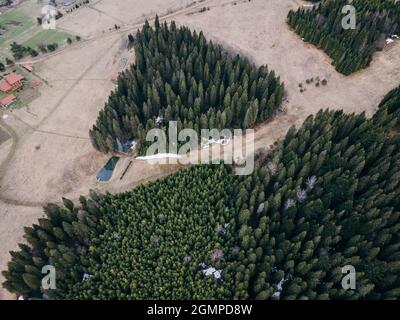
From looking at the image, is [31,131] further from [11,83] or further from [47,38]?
[47,38]

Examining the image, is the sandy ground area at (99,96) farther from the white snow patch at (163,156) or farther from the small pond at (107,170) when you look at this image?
the white snow patch at (163,156)

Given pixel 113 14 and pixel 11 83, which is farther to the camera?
Answer: pixel 113 14

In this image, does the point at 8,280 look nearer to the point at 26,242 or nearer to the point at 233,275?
the point at 26,242

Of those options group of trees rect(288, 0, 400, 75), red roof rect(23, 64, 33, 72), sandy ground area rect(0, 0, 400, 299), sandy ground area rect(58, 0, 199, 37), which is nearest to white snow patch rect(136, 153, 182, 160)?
sandy ground area rect(0, 0, 400, 299)

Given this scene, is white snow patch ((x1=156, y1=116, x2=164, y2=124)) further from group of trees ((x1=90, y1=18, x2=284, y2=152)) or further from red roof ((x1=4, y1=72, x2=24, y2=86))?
red roof ((x1=4, y1=72, x2=24, y2=86))

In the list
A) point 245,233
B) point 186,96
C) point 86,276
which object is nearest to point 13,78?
point 186,96

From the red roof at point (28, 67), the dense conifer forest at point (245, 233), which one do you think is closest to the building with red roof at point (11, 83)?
the red roof at point (28, 67)
